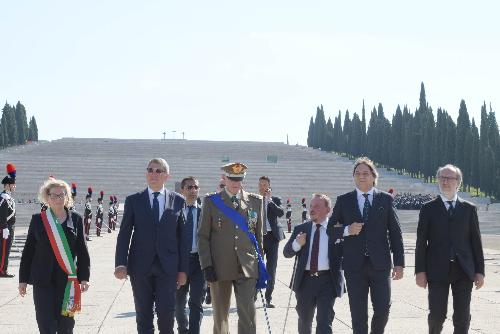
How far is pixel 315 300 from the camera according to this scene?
24.8ft

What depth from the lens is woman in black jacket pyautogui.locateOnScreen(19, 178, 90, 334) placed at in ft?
21.2

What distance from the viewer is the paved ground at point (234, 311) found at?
888 cm

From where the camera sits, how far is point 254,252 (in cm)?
714

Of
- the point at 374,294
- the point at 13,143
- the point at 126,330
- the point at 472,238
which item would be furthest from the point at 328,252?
the point at 13,143

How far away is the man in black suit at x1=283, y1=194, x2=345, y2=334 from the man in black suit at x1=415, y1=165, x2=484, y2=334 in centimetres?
81

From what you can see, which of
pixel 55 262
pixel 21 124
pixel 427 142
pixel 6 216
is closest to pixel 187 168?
pixel 427 142

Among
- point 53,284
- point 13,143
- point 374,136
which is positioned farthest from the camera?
point 13,143

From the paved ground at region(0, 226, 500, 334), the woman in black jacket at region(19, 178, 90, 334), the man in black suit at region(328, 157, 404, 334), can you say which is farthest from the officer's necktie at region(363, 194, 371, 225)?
the woman in black jacket at region(19, 178, 90, 334)

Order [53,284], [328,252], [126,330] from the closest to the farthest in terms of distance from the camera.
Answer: [53,284] → [328,252] → [126,330]

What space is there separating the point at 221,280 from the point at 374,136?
82.9 metres

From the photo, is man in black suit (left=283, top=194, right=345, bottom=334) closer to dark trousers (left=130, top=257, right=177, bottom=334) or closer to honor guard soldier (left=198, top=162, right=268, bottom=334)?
honor guard soldier (left=198, top=162, right=268, bottom=334)

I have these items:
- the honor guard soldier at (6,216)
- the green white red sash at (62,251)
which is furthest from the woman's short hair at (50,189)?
the honor guard soldier at (6,216)

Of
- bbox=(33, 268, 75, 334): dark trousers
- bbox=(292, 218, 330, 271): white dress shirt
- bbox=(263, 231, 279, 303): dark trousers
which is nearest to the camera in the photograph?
bbox=(33, 268, 75, 334): dark trousers

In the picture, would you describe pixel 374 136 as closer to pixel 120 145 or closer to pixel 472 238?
pixel 120 145
